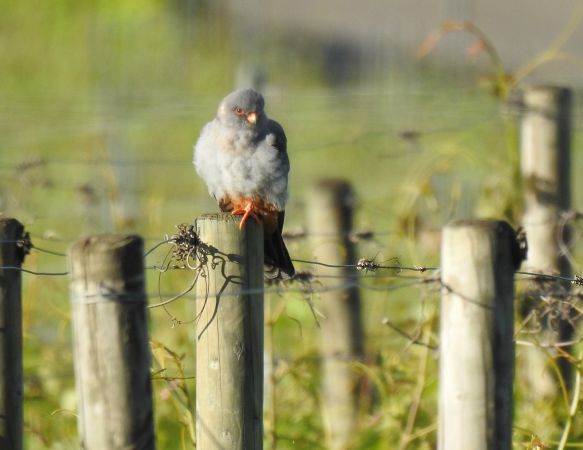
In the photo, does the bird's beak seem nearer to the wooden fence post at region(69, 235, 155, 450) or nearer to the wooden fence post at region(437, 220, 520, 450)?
the wooden fence post at region(437, 220, 520, 450)

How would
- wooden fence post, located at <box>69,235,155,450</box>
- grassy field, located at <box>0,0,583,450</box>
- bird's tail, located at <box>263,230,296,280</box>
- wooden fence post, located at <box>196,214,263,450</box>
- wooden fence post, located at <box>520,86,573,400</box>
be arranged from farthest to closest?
wooden fence post, located at <box>520,86,573,400</box> → grassy field, located at <box>0,0,583,450</box> → bird's tail, located at <box>263,230,296,280</box> → wooden fence post, located at <box>196,214,263,450</box> → wooden fence post, located at <box>69,235,155,450</box>

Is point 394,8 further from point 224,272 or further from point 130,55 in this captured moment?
point 224,272

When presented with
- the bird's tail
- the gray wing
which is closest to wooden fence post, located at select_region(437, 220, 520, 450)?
the bird's tail

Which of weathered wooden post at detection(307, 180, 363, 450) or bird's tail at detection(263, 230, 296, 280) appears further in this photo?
weathered wooden post at detection(307, 180, 363, 450)

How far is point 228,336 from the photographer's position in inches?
112

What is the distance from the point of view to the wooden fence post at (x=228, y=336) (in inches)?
111

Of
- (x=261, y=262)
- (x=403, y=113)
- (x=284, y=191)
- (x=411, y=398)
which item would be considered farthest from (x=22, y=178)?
(x=403, y=113)

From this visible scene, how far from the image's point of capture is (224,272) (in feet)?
9.27

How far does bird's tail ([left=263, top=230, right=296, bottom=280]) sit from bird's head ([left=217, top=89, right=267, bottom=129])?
56cm

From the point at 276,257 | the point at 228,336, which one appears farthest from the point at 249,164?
the point at 228,336

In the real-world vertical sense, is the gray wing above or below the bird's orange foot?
above

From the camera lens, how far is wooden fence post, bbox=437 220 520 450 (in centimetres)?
299

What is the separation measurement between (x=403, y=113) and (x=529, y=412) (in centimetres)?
589

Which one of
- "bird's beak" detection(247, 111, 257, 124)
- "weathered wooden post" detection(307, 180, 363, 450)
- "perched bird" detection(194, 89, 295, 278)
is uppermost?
"bird's beak" detection(247, 111, 257, 124)
